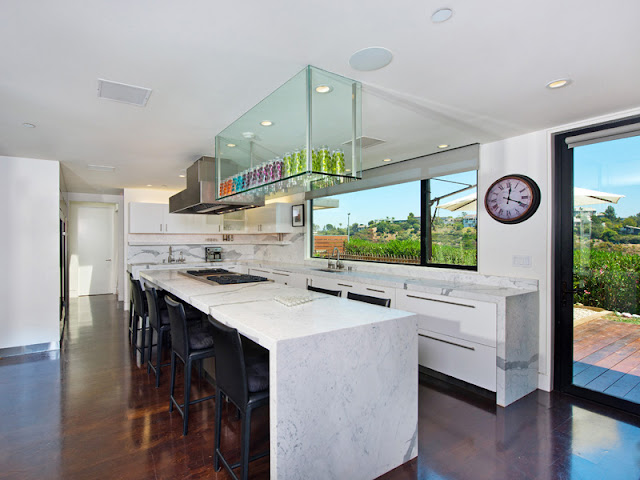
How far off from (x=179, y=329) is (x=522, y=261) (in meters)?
3.08

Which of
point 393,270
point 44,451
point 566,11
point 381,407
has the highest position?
point 566,11

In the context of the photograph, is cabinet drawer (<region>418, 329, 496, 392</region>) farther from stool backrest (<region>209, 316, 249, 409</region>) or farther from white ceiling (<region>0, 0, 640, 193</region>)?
stool backrest (<region>209, 316, 249, 409</region>)

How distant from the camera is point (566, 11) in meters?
1.57

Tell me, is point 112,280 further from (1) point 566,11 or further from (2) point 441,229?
(1) point 566,11

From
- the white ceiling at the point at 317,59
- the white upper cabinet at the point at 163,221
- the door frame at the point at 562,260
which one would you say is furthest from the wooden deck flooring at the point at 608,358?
the white upper cabinet at the point at 163,221

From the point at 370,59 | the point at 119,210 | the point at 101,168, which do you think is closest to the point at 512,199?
the point at 370,59

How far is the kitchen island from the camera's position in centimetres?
164

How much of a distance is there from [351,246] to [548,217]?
2.92 m

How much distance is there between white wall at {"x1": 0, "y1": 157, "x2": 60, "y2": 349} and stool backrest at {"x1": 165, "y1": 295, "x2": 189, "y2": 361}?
2.88 metres

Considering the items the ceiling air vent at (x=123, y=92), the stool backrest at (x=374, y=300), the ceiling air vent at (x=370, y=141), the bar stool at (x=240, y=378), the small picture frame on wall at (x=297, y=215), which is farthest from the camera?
the small picture frame on wall at (x=297, y=215)

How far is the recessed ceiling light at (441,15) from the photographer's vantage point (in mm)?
1565

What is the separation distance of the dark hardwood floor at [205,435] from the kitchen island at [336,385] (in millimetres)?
148

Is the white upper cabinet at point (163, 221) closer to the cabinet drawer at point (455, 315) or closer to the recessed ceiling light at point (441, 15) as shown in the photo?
the cabinet drawer at point (455, 315)

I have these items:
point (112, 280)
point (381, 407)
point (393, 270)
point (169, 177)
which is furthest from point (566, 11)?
point (112, 280)
